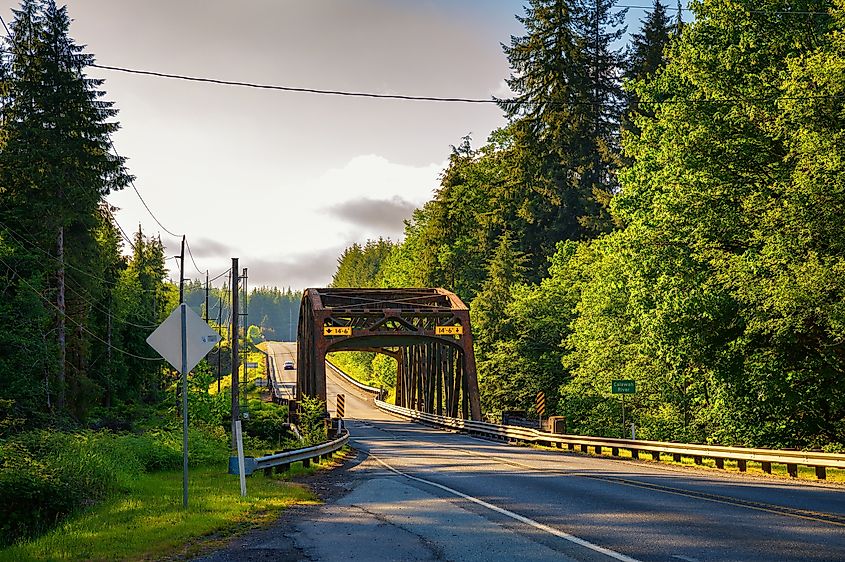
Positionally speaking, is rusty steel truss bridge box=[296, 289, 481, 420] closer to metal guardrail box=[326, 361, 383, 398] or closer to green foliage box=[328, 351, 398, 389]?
metal guardrail box=[326, 361, 383, 398]

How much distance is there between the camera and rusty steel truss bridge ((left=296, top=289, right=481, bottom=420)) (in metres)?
42.3

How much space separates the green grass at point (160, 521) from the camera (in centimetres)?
912

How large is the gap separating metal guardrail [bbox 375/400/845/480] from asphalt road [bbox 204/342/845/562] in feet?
3.32

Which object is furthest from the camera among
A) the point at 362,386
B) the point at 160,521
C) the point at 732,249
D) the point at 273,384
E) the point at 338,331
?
the point at 362,386

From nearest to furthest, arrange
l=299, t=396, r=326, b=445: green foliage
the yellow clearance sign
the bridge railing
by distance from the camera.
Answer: l=299, t=396, r=326, b=445: green foliage < the yellow clearance sign < the bridge railing

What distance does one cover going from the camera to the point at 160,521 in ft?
36.3

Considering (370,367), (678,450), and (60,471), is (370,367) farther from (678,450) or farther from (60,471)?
(60,471)

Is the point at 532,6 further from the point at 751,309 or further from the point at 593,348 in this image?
the point at 751,309

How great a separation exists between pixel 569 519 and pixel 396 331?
35.8 m

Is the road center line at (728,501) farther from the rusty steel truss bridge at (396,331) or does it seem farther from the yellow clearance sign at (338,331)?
the yellow clearance sign at (338,331)

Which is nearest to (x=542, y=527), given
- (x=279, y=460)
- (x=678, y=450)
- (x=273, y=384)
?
(x=279, y=460)

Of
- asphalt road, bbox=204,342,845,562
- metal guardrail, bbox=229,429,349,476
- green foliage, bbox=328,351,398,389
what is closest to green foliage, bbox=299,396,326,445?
metal guardrail, bbox=229,429,349,476

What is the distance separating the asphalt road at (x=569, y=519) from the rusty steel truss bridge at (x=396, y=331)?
23.3 metres

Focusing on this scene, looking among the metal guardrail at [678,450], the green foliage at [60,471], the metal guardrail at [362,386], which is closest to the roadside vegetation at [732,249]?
the metal guardrail at [678,450]
